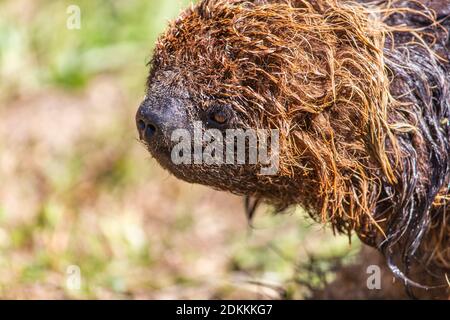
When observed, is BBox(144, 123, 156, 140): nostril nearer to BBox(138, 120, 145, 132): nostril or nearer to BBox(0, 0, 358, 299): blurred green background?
BBox(138, 120, 145, 132): nostril

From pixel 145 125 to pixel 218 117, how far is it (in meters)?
0.29

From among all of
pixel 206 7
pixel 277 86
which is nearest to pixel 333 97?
pixel 277 86

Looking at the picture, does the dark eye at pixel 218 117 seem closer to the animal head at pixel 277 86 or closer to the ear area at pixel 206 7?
the animal head at pixel 277 86

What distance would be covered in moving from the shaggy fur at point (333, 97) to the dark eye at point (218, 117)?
23 mm

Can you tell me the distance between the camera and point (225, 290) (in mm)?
5227

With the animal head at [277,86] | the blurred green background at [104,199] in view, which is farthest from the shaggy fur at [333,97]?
the blurred green background at [104,199]

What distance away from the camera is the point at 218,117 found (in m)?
3.30

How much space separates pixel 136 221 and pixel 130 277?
2.35 ft

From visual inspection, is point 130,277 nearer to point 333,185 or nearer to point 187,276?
point 187,276

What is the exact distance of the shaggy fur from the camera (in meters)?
3.31

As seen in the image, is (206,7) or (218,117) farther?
(206,7)

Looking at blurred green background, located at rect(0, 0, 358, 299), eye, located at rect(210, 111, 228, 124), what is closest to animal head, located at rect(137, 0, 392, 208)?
eye, located at rect(210, 111, 228, 124)

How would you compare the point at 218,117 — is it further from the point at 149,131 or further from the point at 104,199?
the point at 104,199
